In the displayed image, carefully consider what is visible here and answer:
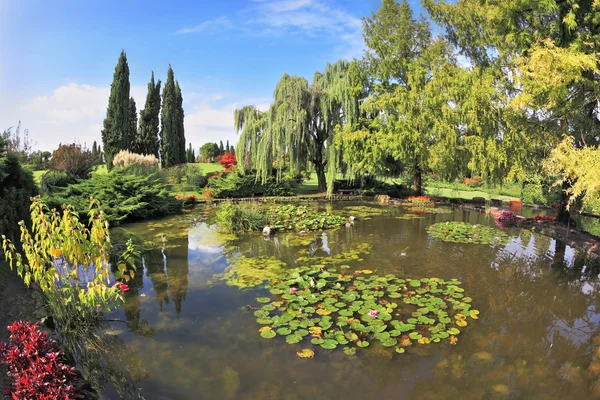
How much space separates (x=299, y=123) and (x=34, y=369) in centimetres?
1540

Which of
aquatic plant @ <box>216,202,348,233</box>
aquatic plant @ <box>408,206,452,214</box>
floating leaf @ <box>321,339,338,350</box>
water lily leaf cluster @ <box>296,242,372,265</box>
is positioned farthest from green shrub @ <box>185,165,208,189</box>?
floating leaf @ <box>321,339,338,350</box>

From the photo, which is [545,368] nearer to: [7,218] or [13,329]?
[13,329]

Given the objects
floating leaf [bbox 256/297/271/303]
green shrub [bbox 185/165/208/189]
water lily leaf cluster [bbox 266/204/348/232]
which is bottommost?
floating leaf [bbox 256/297/271/303]

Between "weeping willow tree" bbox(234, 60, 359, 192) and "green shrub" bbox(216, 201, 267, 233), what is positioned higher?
"weeping willow tree" bbox(234, 60, 359, 192)

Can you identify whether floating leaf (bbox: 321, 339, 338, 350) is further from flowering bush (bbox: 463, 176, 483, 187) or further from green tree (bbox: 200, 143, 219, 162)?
green tree (bbox: 200, 143, 219, 162)

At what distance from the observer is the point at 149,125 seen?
2988cm

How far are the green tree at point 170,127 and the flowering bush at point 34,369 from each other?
29.2m

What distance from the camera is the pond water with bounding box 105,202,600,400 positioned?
301 cm

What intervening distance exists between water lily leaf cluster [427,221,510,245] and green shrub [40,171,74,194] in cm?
1123

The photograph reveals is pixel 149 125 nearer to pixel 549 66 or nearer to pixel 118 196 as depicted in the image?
pixel 118 196

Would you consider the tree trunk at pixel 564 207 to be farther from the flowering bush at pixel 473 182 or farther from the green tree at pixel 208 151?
the green tree at pixel 208 151

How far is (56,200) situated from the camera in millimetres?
9695

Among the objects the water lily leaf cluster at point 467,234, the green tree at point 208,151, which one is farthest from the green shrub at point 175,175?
the green tree at point 208,151

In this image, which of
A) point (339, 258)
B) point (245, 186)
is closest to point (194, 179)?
point (245, 186)
